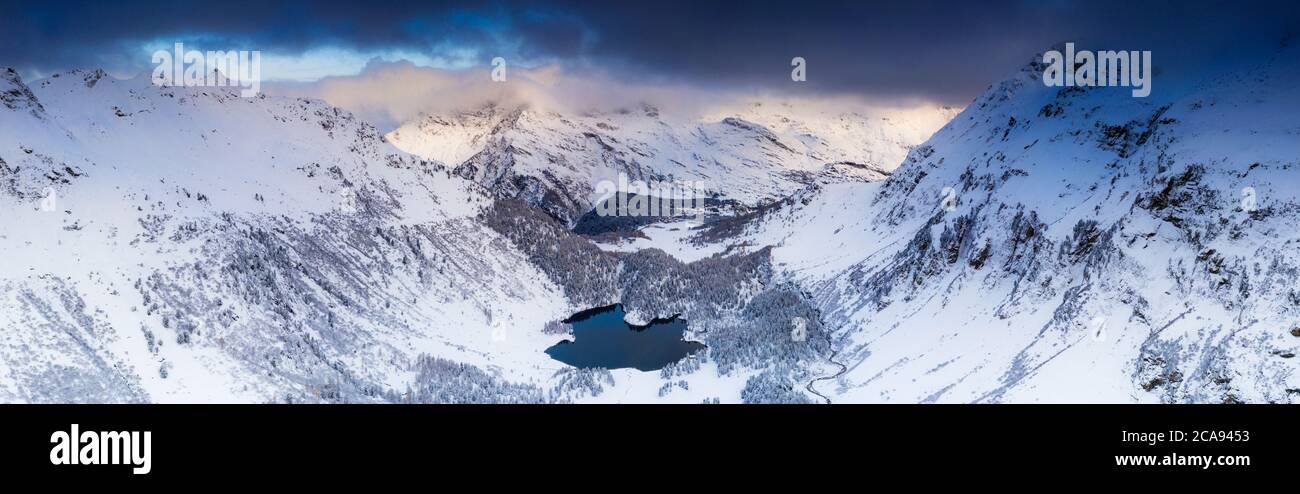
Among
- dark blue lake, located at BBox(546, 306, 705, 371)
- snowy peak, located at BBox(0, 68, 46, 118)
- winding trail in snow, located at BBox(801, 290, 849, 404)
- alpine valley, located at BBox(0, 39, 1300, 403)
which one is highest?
snowy peak, located at BBox(0, 68, 46, 118)

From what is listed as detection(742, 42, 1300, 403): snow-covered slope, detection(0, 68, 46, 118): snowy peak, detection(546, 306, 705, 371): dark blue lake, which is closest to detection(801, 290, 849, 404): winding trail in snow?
detection(742, 42, 1300, 403): snow-covered slope

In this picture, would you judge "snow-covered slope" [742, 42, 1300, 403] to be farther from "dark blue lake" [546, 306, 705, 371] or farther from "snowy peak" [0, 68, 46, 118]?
"snowy peak" [0, 68, 46, 118]

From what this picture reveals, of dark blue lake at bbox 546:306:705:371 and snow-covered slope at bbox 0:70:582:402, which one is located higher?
snow-covered slope at bbox 0:70:582:402

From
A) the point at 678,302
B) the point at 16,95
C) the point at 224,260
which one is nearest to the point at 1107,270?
the point at 678,302

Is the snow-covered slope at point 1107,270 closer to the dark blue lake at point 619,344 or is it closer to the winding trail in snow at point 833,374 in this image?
the winding trail in snow at point 833,374

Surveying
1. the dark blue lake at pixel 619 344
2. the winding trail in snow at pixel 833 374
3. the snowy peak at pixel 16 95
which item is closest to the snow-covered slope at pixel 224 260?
the snowy peak at pixel 16 95
